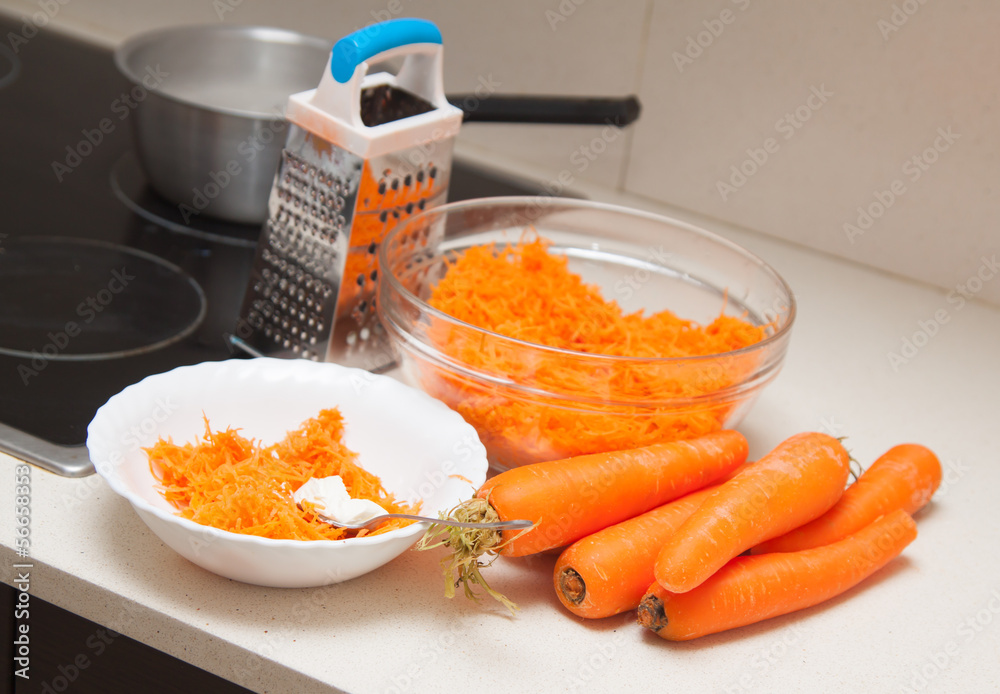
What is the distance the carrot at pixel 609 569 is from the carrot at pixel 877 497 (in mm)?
145

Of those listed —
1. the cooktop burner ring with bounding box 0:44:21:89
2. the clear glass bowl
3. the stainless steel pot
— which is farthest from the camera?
the cooktop burner ring with bounding box 0:44:21:89

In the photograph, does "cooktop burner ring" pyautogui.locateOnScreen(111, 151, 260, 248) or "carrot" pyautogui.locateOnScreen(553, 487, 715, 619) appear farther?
"cooktop burner ring" pyautogui.locateOnScreen(111, 151, 260, 248)

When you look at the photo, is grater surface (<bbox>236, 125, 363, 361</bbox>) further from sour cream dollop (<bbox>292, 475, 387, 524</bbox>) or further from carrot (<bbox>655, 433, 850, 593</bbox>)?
carrot (<bbox>655, 433, 850, 593</bbox>)

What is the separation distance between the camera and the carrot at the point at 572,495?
0.86m

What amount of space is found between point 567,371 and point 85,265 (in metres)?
0.74

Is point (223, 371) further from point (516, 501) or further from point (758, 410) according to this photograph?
point (758, 410)

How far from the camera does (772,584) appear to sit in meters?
0.89

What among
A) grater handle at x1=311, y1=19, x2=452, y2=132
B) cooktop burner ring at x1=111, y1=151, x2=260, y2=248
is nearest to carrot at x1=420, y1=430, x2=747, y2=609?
grater handle at x1=311, y1=19, x2=452, y2=132

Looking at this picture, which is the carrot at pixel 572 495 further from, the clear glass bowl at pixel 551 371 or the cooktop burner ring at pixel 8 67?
the cooktop burner ring at pixel 8 67

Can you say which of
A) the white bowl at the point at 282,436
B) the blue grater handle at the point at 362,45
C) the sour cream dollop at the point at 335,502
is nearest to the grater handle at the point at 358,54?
the blue grater handle at the point at 362,45

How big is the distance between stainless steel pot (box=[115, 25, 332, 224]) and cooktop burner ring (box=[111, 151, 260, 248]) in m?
0.02

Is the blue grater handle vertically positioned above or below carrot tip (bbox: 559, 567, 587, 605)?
above

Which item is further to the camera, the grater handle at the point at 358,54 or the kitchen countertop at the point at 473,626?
the grater handle at the point at 358,54

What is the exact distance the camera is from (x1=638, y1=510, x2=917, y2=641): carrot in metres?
0.85
